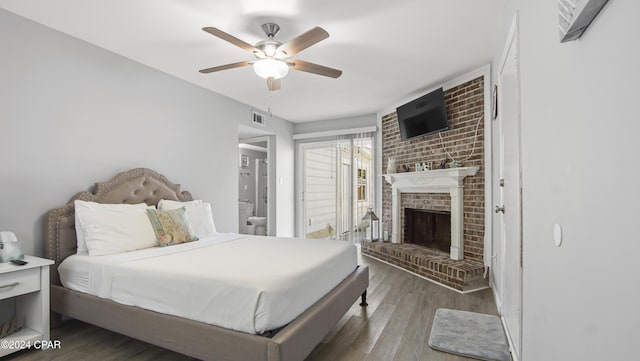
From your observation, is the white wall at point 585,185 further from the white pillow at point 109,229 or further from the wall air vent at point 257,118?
the wall air vent at point 257,118

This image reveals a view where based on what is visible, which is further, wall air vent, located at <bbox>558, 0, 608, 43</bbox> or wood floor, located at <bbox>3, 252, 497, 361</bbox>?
wood floor, located at <bbox>3, 252, 497, 361</bbox>

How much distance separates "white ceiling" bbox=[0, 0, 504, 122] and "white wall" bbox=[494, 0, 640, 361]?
1187 mm

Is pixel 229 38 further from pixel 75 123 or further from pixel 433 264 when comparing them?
pixel 433 264

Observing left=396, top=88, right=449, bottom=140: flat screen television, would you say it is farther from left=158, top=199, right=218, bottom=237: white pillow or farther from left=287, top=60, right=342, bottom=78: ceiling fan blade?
left=158, top=199, right=218, bottom=237: white pillow

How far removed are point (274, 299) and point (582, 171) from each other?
56.1 inches

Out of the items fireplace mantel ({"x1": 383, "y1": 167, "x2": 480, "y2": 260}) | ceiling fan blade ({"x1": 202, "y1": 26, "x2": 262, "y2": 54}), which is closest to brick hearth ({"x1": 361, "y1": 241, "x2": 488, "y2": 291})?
fireplace mantel ({"x1": 383, "y1": 167, "x2": 480, "y2": 260})

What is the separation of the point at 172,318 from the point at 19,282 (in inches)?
47.6

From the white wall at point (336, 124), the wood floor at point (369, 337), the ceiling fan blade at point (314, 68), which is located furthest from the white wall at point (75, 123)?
the white wall at point (336, 124)

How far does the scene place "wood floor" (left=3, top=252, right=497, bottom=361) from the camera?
2078 millimetres

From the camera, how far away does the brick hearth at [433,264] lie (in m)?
3.34

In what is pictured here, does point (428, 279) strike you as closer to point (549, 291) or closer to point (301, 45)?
point (549, 291)

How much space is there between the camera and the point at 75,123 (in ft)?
9.08

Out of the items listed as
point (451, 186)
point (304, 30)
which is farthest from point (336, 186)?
point (304, 30)

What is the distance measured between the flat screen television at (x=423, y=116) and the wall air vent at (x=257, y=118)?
2315mm
